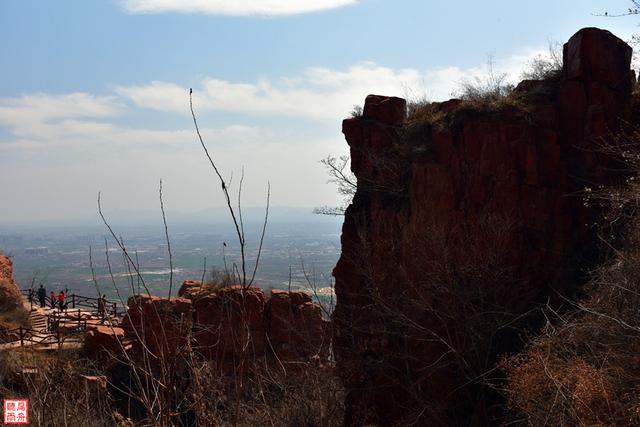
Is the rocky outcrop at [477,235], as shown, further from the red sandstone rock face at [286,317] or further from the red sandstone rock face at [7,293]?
the red sandstone rock face at [7,293]

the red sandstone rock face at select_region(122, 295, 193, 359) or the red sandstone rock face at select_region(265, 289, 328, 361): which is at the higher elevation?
the red sandstone rock face at select_region(122, 295, 193, 359)

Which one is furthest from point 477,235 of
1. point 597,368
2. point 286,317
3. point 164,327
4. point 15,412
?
point 286,317

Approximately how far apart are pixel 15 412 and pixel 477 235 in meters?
9.69

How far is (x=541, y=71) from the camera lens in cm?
1444

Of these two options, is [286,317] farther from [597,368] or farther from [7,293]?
[597,368]

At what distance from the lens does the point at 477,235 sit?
41.0 feet

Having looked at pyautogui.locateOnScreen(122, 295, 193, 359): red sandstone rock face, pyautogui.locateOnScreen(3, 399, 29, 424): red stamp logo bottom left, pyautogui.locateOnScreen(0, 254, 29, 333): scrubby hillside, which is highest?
pyautogui.locateOnScreen(122, 295, 193, 359): red sandstone rock face

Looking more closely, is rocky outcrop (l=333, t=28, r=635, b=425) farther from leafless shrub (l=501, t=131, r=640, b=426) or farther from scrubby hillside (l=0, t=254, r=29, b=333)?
scrubby hillside (l=0, t=254, r=29, b=333)

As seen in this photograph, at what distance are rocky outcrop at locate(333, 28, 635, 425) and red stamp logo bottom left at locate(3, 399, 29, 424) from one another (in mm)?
7773

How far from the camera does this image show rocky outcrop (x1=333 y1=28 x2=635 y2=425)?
39.5ft

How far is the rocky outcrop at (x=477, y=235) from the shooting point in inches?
474

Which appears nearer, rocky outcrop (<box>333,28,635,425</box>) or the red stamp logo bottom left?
the red stamp logo bottom left

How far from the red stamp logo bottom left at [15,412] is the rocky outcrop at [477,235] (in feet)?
25.5

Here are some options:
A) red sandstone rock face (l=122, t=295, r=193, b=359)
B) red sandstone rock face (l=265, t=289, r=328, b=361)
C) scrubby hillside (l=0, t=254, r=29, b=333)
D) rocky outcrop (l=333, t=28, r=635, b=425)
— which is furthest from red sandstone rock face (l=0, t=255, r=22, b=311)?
red sandstone rock face (l=122, t=295, r=193, b=359)
